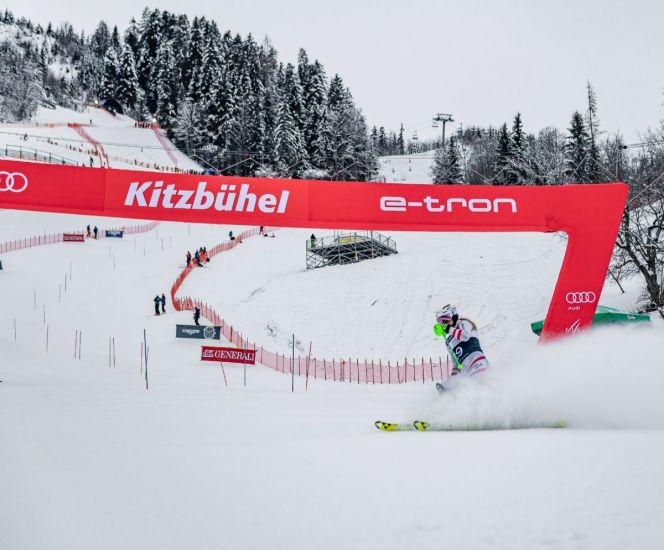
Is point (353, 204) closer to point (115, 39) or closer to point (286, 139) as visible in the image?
point (286, 139)

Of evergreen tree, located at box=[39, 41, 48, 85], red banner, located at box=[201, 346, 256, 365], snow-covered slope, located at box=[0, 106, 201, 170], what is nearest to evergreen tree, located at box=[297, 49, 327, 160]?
snow-covered slope, located at box=[0, 106, 201, 170]

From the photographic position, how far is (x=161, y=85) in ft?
266

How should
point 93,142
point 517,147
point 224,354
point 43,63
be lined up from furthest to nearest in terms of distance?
point 43,63 < point 93,142 < point 517,147 < point 224,354

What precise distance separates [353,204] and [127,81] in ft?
313

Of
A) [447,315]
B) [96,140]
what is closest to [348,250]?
[447,315]

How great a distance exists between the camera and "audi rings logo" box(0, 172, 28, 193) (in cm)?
901

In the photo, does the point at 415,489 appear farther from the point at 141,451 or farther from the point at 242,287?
the point at 242,287

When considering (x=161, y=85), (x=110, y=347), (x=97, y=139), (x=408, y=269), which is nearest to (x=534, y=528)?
(x=110, y=347)

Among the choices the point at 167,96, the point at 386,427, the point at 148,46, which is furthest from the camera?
the point at 148,46

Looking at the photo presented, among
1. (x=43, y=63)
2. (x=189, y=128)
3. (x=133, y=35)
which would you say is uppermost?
(x=43, y=63)

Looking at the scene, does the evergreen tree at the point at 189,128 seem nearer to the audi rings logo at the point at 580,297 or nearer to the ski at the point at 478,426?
the audi rings logo at the point at 580,297

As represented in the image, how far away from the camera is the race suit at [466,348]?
6750mm

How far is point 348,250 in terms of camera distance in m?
33.0

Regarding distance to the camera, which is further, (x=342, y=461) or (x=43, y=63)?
(x=43, y=63)
